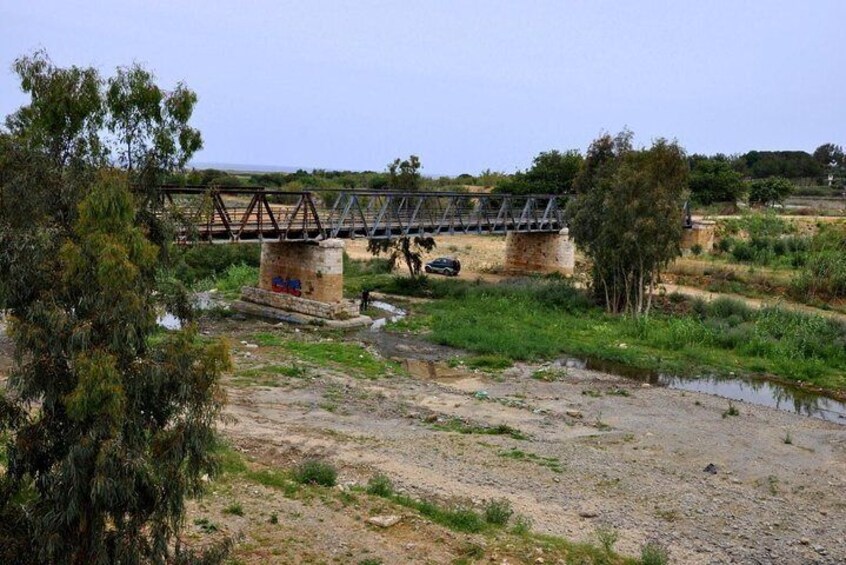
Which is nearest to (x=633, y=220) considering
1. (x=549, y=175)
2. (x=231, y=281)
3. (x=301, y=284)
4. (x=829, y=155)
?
(x=301, y=284)

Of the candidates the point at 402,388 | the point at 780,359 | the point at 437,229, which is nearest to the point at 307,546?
the point at 402,388

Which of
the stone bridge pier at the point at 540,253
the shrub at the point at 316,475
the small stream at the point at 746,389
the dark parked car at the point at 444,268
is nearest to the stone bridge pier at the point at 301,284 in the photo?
the small stream at the point at 746,389

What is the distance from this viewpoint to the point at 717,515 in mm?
15719

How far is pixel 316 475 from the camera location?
1606 centimetres

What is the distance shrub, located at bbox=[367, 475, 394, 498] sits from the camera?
15445mm

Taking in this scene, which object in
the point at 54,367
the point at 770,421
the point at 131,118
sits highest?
the point at 131,118

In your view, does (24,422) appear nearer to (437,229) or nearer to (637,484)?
(637,484)

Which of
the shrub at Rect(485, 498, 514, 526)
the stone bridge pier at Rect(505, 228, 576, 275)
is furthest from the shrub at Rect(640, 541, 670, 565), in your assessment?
the stone bridge pier at Rect(505, 228, 576, 275)

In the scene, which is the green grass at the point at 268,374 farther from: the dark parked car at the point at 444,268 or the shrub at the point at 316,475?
the dark parked car at the point at 444,268

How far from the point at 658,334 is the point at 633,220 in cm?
566

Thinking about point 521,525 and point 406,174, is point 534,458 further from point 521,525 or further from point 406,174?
point 406,174

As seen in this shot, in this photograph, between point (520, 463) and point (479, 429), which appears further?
point (479, 429)

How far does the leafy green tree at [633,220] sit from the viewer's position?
123 ft

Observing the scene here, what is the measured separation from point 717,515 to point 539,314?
24853 mm
